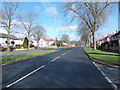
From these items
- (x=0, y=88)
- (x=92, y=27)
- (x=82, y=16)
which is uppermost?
(x=82, y=16)

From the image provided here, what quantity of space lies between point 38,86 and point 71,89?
1370 mm

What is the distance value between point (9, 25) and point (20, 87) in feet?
107

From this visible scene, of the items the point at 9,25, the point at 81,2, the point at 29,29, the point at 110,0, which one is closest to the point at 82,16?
the point at 81,2

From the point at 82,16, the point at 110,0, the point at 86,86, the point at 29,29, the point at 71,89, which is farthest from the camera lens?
the point at 29,29

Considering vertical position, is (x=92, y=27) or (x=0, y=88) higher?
(x=92, y=27)

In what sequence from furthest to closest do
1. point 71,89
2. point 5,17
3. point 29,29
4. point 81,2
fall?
point 29,29 → point 5,17 → point 81,2 → point 71,89

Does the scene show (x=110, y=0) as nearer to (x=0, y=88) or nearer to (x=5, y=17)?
(x=0, y=88)

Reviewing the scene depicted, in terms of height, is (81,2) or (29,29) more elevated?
(81,2)

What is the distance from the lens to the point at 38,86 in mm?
4910

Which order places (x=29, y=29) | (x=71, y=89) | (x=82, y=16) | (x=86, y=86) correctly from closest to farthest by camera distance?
(x=71, y=89), (x=86, y=86), (x=82, y=16), (x=29, y=29)

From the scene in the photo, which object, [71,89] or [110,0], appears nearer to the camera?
[71,89]

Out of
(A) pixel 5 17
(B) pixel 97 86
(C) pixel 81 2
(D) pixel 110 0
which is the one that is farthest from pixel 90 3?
(B) pixel 97 86

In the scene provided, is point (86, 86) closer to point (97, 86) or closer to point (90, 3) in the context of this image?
point (97, 86)

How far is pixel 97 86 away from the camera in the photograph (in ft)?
16.0
